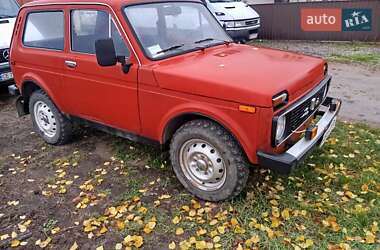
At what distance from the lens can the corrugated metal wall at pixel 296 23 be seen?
11.4 meters

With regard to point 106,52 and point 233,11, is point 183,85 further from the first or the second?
point 233,11

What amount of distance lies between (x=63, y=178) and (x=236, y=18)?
8457 millimetres

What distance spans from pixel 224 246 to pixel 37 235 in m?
1.70

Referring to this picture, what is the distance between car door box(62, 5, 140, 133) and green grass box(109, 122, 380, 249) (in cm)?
83

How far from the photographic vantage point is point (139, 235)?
3.21 m

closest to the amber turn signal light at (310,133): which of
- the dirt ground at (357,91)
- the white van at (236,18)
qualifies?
the dirt ground at (357,91)

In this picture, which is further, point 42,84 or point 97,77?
point 42,84

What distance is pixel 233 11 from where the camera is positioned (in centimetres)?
1138

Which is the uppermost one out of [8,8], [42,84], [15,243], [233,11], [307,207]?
[8,8]

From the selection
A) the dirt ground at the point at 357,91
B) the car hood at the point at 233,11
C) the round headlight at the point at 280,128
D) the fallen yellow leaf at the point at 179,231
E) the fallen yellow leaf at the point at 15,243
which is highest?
the car hood at the point at 233,11

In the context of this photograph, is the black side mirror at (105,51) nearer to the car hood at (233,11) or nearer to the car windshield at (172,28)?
the car windshield at (172,28)

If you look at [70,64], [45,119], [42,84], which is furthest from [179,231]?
[45,119]

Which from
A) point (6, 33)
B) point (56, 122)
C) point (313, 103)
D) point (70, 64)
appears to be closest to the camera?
point (313, 103)

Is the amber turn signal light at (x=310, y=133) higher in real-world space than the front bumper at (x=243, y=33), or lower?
lower
